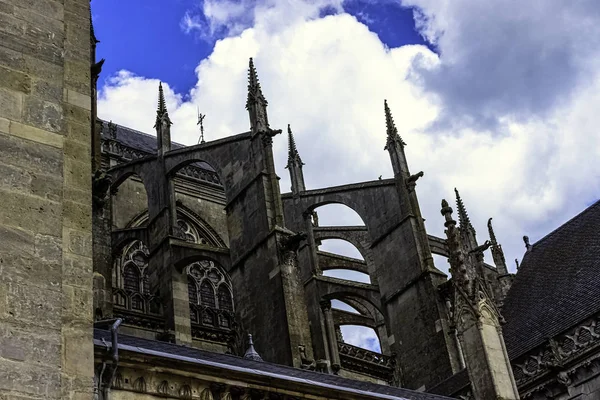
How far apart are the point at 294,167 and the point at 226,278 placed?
129 inches

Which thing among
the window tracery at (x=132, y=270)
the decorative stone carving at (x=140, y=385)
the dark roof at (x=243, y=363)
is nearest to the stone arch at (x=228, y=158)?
the window tracery at (x=132, y=270)

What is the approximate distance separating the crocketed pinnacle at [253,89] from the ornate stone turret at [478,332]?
6.57 meters

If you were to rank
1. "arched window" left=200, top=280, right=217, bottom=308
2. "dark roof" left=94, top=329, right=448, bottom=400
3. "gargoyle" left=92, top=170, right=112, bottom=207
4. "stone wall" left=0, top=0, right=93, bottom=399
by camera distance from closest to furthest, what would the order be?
"stone wall" left=0, top=0, right=93, bottom=399 → "dark roof" left=94, top=329, right=448, bottom=400 → "gargoyle" left=92, top=170, right=112, bottom=207 → "arched window" left=200, top=280, right=217, bottom=308

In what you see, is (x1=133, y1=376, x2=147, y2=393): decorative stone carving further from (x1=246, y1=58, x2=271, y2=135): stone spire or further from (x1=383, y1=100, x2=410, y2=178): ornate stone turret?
(x1=383, y1=100, x2=410, y2=178): ornate stone turret

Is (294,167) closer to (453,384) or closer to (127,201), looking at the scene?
(127,201)

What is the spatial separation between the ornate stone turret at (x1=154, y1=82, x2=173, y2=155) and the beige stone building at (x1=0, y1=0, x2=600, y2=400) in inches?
3.5

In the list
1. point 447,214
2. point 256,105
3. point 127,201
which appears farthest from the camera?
point 127,201

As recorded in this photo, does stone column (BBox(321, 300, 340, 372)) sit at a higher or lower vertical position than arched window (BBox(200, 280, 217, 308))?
lower

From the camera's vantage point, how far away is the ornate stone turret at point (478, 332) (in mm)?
10852

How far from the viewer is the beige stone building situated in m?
5.82

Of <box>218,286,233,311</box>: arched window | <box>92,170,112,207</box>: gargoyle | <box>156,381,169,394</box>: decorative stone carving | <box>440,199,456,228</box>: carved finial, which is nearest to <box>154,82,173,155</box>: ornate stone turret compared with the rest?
<box>218,286,233,311</box>: arched window

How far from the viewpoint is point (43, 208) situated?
5.90 m

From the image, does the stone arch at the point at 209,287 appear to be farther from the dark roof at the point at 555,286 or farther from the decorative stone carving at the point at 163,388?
the decorative stone carving at the point at 163,388

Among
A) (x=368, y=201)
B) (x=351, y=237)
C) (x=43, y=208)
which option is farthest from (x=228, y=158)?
(x=43, y=208)
